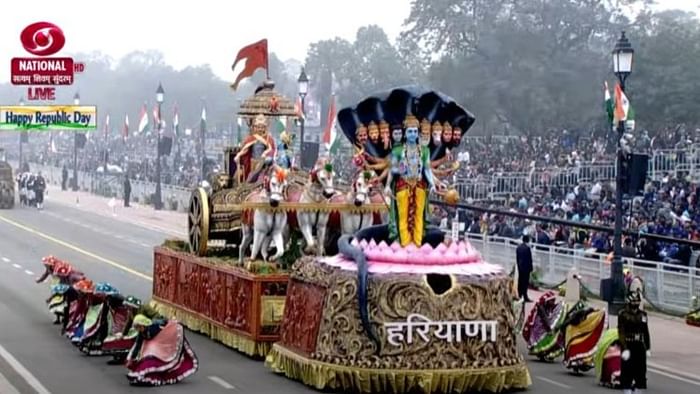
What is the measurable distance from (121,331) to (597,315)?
23.5 feet

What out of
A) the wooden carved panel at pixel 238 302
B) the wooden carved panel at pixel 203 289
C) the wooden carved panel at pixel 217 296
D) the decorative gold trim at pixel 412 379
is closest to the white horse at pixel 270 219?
the wooden carved panel at pixel 238 302

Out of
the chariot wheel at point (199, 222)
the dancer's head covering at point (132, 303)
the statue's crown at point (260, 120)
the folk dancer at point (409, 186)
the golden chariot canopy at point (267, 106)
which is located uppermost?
the golden chariot canopy at point (267, 106)

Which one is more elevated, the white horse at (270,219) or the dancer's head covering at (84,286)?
the white horse at (270,219)

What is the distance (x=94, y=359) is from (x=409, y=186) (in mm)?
6074

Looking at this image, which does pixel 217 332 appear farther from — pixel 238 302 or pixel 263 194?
pixel 263 194

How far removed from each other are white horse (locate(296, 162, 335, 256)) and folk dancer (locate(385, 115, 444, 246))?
334 centimetres

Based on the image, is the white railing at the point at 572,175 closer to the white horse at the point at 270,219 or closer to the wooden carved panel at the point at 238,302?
the white horse at the point at 270,219

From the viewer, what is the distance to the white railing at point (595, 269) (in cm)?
2809

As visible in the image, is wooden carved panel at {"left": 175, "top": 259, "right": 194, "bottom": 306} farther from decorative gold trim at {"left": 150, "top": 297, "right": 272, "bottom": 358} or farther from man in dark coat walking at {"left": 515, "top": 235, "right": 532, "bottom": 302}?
man in dark coat walking at {"left": 515, "top": 235, "right": 532, "bottom": 302}

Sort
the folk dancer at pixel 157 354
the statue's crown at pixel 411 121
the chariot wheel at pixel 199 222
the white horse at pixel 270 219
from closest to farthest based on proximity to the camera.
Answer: the folk dancer at pixel 157 354, the statue's crown at pixel 411 121, the white horse at pixel 270 219, the chariot wheel at pixel 199 222

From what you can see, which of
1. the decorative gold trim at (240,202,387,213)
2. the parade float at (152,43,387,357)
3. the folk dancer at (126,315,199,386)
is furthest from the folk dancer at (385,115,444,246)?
the decorative gold trim at (240,202,387,213)

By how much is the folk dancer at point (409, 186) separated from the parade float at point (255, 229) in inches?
113

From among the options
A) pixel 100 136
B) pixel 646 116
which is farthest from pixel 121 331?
pixel 100 136

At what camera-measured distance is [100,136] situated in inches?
5748
